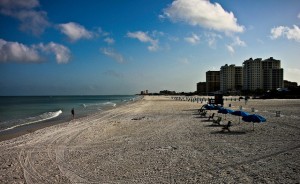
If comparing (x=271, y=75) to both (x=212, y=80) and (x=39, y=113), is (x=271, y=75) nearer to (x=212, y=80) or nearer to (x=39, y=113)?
(x=212, y=80)

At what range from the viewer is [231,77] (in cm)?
16150

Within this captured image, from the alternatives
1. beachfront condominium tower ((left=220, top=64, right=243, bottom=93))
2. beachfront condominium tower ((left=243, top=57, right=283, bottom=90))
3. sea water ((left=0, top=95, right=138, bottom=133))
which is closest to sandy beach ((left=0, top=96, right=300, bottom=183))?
sea water ((left=0, top=95, right=138, bottom=133))

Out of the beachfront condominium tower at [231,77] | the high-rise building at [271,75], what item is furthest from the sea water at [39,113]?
the beachfront condominium tower at [231,77]

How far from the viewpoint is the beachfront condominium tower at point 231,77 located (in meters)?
161

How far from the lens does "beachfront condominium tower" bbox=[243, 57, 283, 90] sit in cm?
13625

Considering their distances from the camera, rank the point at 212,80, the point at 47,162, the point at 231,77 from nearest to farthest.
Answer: the point at 47,162 → the point at 231,77 → the point at 212,80

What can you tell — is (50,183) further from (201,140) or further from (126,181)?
(201,140)

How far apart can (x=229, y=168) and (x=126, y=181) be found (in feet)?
10.6

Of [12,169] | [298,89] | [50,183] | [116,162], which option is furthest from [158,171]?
[298,89]

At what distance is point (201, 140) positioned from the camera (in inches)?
519

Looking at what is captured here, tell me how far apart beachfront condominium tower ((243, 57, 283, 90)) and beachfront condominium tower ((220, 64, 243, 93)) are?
807 inches

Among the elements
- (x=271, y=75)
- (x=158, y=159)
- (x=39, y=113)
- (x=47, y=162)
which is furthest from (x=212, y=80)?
(x=47, y=162)

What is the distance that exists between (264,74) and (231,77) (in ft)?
83.1

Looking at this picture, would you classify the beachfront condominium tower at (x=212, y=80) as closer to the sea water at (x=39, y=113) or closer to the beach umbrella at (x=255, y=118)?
the sea water at (x=39, y=113)
